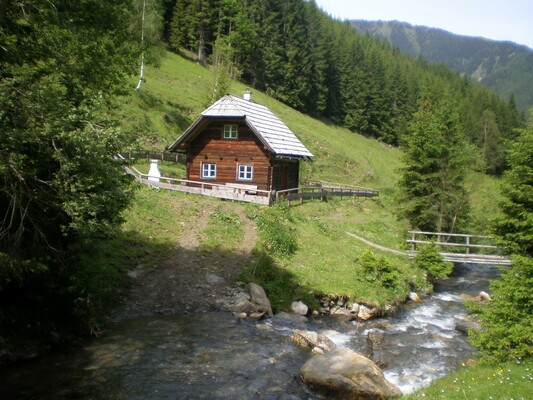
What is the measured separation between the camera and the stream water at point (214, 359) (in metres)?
11.0

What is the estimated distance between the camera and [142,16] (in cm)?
Result: 4703

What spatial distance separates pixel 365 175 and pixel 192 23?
146 ft

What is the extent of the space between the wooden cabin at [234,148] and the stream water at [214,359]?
54.0 feet

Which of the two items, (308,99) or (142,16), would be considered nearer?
(142,16)

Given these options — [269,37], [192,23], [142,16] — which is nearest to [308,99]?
[269,37]

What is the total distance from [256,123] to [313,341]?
20.9 metres

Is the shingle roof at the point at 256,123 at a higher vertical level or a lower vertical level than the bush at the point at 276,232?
higher

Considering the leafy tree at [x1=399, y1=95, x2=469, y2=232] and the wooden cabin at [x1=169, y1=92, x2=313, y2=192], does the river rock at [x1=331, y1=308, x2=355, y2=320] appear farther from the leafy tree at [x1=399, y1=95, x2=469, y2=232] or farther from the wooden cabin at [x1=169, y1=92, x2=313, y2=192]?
the wooden cabin at [x1=169, y1=92, x2=313, y2=192]

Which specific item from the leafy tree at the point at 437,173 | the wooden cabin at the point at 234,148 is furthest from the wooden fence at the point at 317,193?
the leafy tree at the point at 437,173

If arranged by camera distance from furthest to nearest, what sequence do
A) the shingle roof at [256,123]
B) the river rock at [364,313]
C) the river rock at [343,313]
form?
the shingle roof at [256,123]
the river rock at [343,313]
the river rock at [364,313]

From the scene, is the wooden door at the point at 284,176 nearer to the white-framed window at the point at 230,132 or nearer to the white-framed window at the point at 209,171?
the white-framed window at the point at 230,132

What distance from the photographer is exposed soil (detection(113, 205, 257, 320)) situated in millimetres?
17047

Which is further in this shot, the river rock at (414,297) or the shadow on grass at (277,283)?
the river rock at (414,297)

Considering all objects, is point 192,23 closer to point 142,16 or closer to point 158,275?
point 142,16
